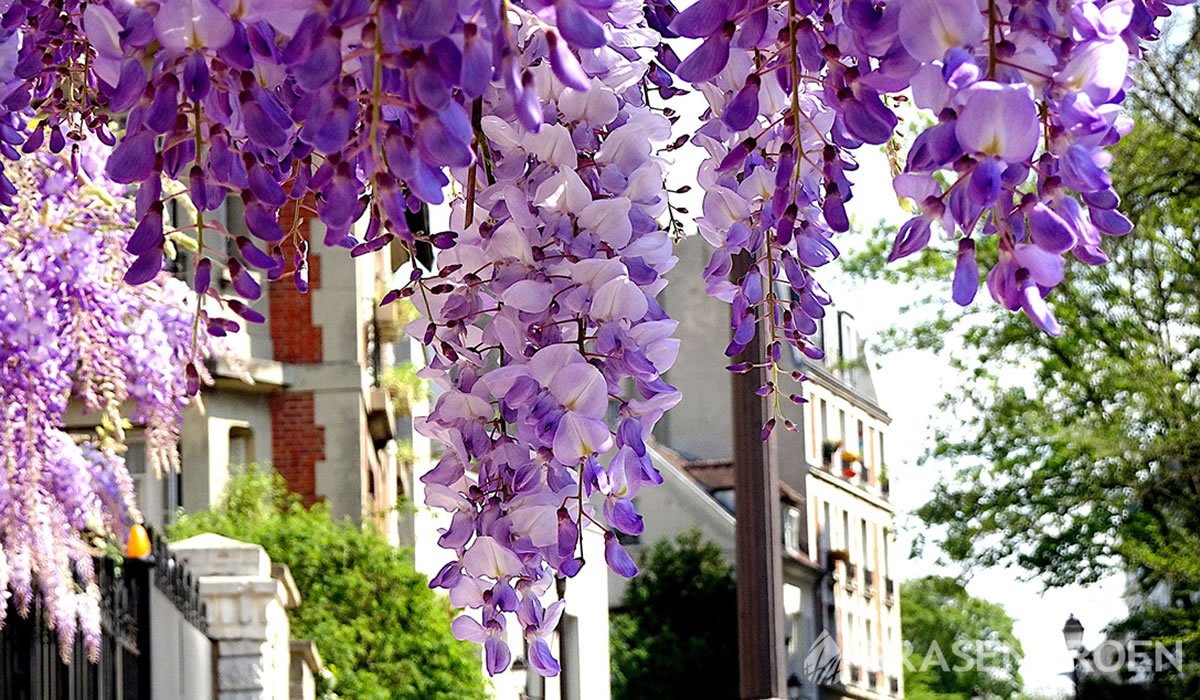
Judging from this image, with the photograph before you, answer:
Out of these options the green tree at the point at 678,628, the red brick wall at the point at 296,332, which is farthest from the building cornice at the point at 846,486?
the red brick wall at the point at 296,332

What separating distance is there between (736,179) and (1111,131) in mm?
790

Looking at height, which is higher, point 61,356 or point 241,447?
point 241,447

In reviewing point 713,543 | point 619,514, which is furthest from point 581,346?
point 713,543

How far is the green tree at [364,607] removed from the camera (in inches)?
573

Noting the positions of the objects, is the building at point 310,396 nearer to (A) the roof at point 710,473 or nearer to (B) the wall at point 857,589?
(B) the wall at point 857,589

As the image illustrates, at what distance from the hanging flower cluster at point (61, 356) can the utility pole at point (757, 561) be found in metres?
2.49

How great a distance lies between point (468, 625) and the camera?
1.98m

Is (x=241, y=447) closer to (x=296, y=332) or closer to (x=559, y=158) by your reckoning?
(x=296, y=332)

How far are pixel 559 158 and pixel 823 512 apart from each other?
3003cm

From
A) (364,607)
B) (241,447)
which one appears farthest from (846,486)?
(364,607)

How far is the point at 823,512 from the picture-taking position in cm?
3133

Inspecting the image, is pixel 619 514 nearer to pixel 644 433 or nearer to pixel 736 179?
pixel 644 433

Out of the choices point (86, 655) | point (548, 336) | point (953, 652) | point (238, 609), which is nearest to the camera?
point (548, 336)

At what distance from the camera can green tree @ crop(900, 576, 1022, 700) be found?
44969 millimetres
